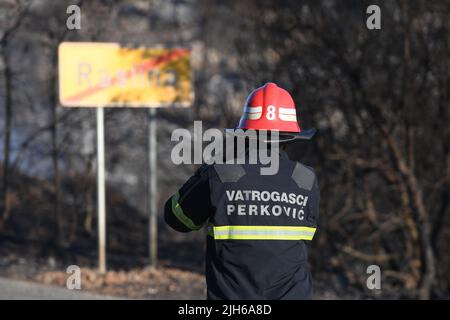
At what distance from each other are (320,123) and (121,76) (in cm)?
322

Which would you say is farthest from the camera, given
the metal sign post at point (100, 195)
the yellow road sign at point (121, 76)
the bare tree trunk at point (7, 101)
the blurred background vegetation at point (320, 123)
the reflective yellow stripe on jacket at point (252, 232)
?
the bare tree trunk at point (7, 101)

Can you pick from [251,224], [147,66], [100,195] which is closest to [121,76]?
[147,66]

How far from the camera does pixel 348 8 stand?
11.2m

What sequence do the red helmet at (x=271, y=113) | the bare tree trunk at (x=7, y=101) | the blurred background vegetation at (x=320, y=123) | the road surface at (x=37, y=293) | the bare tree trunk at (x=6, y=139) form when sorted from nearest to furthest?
1. the red helmet at (x=271, y=113)
2. the road surface at (x=37, y=293)
3. the blurred background vegetation at (x=320, y=123)
4. the bare tree trunk at (x=7, y=101)
5. the bare tree trunk at (x=6, y=139)

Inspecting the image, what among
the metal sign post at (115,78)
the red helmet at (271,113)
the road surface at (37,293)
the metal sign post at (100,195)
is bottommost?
the road surface at (37,293)

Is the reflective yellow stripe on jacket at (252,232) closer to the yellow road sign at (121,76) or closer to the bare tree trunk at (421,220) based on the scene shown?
the yellow road sign at (121,76)

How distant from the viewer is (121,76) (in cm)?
1048

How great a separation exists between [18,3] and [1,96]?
3.25 meters

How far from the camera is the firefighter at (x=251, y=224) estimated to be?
12.1 ft

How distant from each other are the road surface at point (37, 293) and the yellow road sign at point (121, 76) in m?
2.41

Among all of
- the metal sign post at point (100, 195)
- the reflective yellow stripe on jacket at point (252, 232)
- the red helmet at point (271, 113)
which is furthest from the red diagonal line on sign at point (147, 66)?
the reflective yellow stripe on jacket at point (252, 232)

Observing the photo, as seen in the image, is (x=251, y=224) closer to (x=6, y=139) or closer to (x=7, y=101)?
(x=7, y=101)

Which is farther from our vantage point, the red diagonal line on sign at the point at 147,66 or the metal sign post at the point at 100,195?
the metal sign post at the point at 100,195
